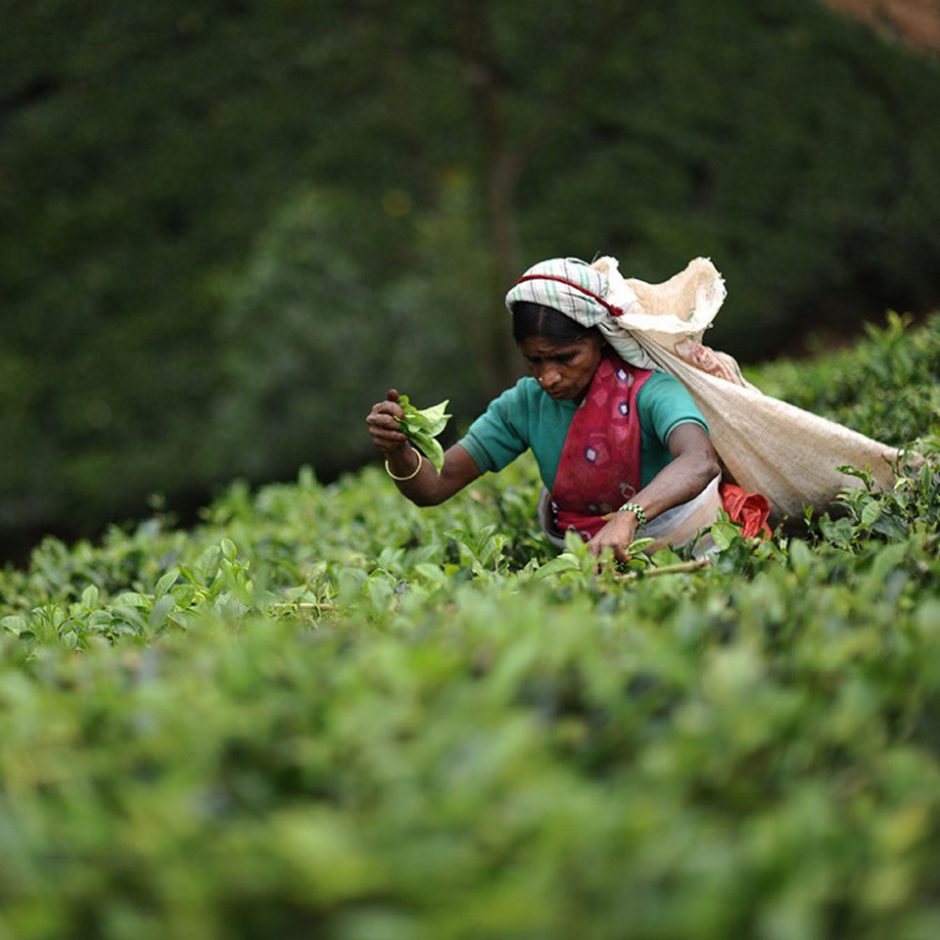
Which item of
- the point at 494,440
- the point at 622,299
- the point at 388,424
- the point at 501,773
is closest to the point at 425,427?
the point at 388,424

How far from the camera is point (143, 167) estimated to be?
358 inches

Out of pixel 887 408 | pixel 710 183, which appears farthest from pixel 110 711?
pixel 710 183

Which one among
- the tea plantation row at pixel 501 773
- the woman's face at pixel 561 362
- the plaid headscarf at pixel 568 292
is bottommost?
the tea plantation row at pixel 501 773

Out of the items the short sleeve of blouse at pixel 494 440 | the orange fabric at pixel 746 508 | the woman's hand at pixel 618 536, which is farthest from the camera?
the short sleeve of blouse at pixel 494 440

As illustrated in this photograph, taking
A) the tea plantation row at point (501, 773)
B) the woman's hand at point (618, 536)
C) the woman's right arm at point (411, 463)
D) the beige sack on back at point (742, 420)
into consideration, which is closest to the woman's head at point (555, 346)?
the beige sack on back at point (742, 420)

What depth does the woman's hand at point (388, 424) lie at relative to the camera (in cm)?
309

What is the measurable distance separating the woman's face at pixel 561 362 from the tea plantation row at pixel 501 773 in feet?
3.41

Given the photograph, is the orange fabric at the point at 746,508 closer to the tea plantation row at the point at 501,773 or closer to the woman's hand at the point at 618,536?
the woman's hand at the point at 618,536

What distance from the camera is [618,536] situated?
2.72m

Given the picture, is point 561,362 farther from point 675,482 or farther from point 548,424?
point 675,482

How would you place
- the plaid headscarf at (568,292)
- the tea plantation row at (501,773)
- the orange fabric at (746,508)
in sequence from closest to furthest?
1. the tea plantation row at (501,773)
2. the plaid headscarf at (568,292)
3. the orange fabric at (746,508)

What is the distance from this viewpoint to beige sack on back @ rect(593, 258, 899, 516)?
10.6 ft

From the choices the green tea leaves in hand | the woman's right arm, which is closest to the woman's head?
the green tea leaves in hand

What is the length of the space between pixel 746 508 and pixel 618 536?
70cm
